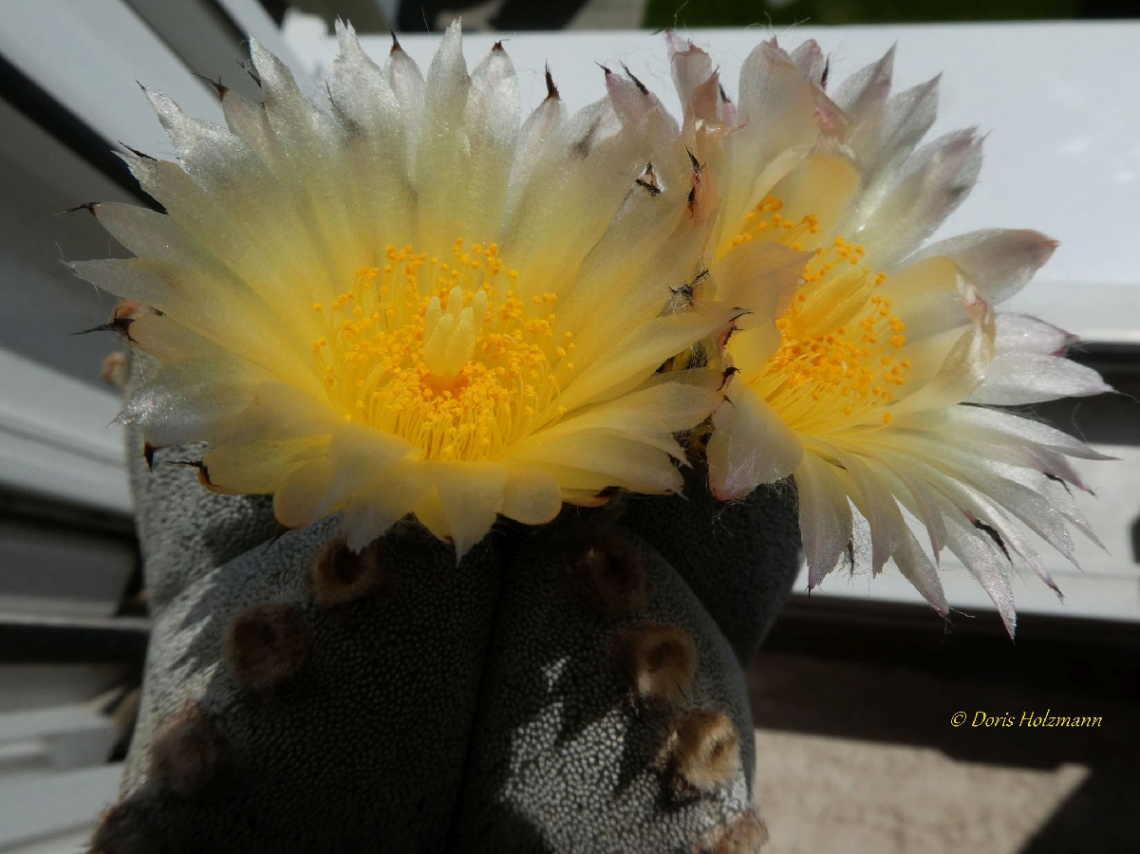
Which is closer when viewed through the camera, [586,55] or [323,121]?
[323,121]

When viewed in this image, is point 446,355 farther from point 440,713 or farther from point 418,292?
point 440,713

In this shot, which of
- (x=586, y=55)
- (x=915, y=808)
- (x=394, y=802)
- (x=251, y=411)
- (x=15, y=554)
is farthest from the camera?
(x=586, y=55)

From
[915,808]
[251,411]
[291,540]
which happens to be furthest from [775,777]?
[251,411]

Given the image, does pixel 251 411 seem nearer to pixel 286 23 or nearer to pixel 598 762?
pixel 598 762

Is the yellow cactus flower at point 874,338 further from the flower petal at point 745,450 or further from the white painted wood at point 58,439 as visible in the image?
the white painted wood at point 58,439

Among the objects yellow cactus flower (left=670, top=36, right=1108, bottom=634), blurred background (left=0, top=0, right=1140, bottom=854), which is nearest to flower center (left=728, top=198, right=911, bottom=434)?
yellow cactus flower (left=670, top=36, right=1108, bottom=634)

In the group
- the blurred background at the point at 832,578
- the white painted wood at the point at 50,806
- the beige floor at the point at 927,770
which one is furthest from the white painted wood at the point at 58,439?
the beige floor at the point at 927,770

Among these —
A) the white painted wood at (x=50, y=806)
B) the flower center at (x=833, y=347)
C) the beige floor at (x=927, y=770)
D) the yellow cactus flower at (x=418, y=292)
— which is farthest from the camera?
the beige floor at (x=927, y=770)

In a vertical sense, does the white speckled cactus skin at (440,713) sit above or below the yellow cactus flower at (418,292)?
below
